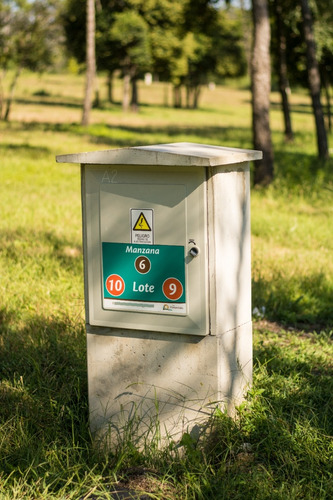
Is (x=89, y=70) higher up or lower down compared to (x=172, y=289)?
higher up

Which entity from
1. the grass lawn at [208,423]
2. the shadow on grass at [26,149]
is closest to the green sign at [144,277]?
the grass lawn at [208,423]

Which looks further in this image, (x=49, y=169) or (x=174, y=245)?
(x=49, y=169)

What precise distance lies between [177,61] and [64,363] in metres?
52.7

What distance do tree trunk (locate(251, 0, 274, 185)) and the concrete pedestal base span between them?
32.4 ft

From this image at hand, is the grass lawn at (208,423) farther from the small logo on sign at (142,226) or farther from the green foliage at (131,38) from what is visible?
the green foliage at (131,38)

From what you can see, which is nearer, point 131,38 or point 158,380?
point 158,380

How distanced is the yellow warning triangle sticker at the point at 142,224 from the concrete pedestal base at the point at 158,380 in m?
0.51

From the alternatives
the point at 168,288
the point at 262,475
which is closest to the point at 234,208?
the point at 168,288

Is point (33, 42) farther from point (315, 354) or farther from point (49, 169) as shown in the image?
point (315, 354)

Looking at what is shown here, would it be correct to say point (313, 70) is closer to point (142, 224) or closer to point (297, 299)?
point (297, 299)

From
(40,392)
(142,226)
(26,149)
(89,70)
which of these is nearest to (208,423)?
(142,226)

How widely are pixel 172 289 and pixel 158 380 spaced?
47 cm

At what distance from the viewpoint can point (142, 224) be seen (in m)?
3.50

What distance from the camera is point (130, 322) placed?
3553 millimetres
